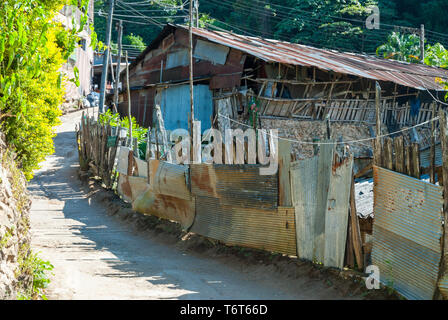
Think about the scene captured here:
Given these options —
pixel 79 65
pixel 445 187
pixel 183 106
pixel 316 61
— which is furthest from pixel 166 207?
pixel 79 65

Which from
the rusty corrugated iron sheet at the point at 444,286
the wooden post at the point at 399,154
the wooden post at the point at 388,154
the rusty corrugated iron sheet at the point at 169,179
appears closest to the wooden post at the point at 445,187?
the rusty corrugated iron sheet at the point at 444,286

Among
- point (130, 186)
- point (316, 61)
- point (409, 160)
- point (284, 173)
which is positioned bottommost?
point (130, 186)

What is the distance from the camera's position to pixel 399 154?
18.5 feet

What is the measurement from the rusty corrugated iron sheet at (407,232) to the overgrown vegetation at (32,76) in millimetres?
3619

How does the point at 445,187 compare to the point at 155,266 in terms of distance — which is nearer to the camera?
the point at 445,187

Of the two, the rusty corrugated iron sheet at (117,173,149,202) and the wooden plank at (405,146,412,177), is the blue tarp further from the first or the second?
the wooden plank at (405,146,412,177)

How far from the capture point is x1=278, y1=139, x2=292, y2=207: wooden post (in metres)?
7.07

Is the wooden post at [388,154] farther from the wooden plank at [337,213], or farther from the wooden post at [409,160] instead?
the wooden plank at [337,213]

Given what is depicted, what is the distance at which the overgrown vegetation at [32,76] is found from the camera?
5.17 m

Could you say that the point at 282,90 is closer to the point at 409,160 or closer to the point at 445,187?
the point at 409,160

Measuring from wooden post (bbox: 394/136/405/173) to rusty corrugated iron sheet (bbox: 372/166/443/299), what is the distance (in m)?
0.09

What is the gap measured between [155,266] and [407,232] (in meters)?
4.03
